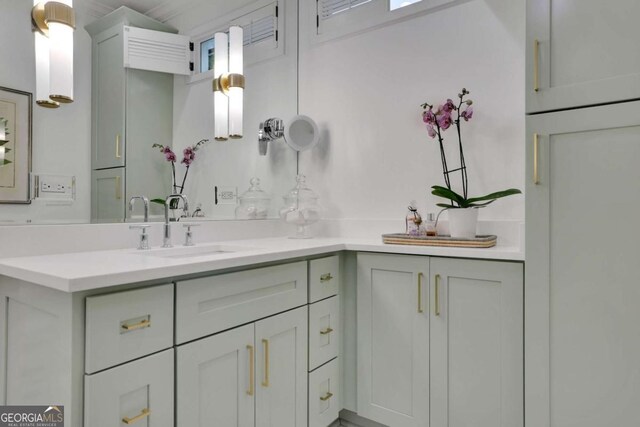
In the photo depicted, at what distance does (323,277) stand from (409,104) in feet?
3.49

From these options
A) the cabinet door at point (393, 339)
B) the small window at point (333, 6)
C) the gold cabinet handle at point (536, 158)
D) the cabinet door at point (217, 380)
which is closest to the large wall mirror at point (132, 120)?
the small window at point (333, 6)

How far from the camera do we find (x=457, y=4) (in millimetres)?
1967

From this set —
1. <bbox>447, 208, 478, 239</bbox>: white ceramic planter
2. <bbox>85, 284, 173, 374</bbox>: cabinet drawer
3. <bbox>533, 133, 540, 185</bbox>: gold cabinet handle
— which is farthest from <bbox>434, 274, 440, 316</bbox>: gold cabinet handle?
<bbox>85, 284, 173, 374</bbox>: cabinet drawer

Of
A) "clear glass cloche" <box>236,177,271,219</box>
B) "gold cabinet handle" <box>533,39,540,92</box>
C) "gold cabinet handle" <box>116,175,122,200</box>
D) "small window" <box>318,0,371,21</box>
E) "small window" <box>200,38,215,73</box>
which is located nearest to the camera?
"gold cabinet handle" <box>533,39,540,92</box>

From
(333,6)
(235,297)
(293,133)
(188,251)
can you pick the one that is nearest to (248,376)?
(235,297)

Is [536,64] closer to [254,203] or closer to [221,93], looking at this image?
[221,93]

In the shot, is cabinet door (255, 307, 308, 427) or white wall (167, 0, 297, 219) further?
white wall (167, 0, 297, 219)

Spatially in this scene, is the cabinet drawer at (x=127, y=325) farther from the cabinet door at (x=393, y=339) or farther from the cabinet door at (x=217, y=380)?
the cabinet door at (x=393, y=339)

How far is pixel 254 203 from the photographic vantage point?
2320 millimetres

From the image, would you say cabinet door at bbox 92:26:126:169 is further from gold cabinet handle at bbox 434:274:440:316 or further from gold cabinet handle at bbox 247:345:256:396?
gold cabinet handle at bbox 434:274:440:316

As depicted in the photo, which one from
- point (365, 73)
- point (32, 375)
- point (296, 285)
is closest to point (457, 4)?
point (365, 73)

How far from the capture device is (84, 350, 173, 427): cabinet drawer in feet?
3.21

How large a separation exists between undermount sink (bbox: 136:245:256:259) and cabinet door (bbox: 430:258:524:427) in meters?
0.88

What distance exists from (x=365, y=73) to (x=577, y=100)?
1.26 metres
